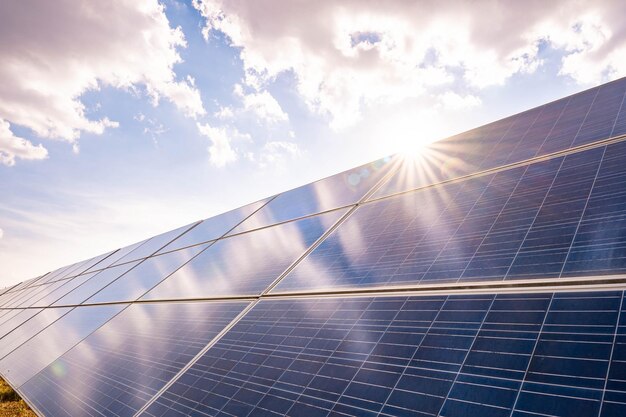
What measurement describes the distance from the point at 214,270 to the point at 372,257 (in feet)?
16.7

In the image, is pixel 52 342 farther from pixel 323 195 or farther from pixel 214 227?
pixel 323 195

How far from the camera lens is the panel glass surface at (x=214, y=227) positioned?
1405 centimetres

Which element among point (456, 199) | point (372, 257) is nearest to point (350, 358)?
point (372, 257)

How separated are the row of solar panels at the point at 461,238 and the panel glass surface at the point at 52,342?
1676mm

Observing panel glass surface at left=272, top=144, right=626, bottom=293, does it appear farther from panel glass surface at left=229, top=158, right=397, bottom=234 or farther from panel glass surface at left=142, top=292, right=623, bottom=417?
panel glass surface at left=229, top=158, right=397, bottom=234

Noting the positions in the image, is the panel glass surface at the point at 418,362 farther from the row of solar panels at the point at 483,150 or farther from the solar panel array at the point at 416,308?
the row of solar panels at the point at 483,150

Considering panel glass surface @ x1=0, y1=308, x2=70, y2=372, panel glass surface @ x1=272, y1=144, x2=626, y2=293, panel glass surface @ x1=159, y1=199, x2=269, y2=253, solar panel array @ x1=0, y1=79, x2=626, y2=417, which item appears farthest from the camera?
panel glass surface @ x1=159, y1=199, x2=269, y2=253

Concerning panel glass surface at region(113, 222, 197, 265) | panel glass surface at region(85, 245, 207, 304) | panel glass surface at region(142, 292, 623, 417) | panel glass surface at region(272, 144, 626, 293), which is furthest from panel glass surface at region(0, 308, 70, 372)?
panel glass surface at region(272, 144, 626, 293)

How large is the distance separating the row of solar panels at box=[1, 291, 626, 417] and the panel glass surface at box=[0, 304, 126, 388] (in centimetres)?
216

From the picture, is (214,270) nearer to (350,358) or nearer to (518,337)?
(350,358)

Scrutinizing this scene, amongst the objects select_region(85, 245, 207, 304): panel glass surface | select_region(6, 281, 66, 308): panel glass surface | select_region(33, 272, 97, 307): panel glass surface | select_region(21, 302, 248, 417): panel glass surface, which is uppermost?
select_region(6, 281, 66, 308): panel glass surface

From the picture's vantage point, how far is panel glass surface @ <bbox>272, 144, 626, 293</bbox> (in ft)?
13.2

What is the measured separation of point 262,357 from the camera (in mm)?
4430

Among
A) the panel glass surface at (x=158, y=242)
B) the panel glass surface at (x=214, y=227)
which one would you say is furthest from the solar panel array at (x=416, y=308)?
the panel glass surface at (x=158, y=242)
